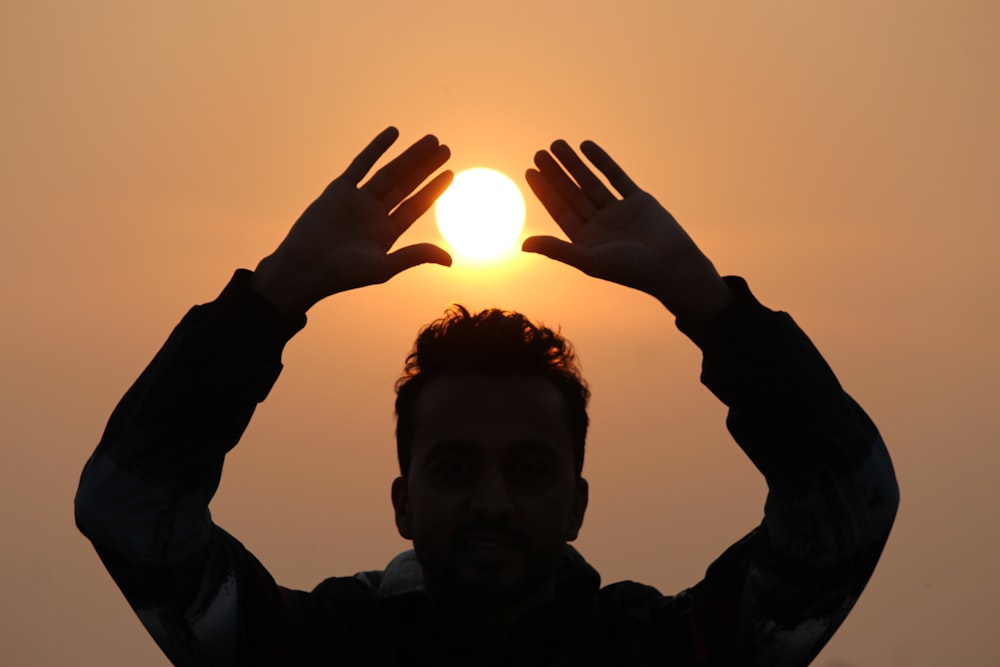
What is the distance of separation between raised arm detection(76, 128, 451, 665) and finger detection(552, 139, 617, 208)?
62 centimetres

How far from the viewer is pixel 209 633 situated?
3.50 m

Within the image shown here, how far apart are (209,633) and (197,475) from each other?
0.49 metres

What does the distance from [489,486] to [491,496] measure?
0.04 meters

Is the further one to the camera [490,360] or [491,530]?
[490,360]

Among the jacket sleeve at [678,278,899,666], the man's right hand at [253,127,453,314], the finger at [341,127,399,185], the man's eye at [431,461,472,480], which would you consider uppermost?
the finger at [341,127,399,185]

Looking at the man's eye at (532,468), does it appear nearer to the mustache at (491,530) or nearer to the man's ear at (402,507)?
the mustache at (491,530)

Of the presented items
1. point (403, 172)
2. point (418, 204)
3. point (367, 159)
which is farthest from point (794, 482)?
point (367, 159)

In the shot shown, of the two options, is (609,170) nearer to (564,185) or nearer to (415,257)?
(564,185)

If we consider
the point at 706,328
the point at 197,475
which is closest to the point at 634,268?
the point at 706,328

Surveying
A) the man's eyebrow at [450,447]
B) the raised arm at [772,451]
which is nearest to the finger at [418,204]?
the raised arm at [772,451]

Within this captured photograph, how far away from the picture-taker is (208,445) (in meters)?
3.42

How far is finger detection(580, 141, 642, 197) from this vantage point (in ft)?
12.5

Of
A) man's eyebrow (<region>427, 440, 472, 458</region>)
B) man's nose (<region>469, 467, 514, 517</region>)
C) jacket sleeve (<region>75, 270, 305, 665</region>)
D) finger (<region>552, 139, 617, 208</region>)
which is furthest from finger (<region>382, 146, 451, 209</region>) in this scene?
man's nose (<region>469, 467, 514, 517</region>)

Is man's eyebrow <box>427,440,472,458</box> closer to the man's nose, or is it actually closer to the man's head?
the man's head
